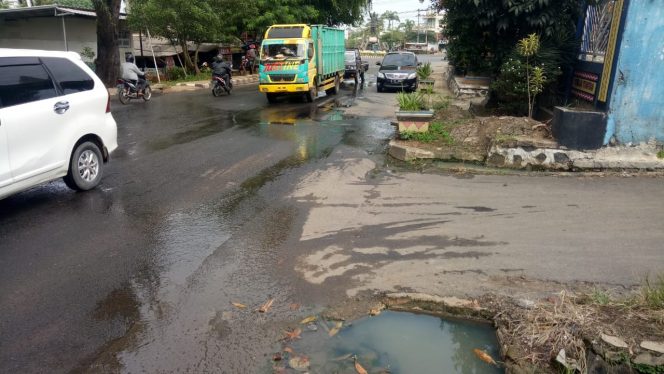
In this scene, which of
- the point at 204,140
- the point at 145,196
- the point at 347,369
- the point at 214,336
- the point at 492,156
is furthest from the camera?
the point at 204,140

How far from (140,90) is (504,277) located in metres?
15.7

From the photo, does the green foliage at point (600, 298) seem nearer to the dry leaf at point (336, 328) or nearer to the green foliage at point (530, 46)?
the dry leaf at point (336, 328)

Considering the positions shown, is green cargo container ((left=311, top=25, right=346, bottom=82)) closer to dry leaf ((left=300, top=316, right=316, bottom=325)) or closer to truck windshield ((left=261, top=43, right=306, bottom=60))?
truck windshield ((left=261, top=43, right=306, bottom=60))

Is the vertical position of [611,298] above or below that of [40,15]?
below

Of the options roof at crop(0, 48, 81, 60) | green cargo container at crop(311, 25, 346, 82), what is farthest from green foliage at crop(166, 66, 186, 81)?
roof at crop(0, 48, 81, 60)

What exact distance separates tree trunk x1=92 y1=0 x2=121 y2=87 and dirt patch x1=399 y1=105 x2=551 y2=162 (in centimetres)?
1542

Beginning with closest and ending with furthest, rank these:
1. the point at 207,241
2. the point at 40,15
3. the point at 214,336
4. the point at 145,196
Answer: the point at 214,336, the point at 207,241, the point at 145,196, the point at 40,15

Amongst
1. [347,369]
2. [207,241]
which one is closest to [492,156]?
[207,241]

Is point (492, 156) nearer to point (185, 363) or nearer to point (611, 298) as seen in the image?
point (611, 298)

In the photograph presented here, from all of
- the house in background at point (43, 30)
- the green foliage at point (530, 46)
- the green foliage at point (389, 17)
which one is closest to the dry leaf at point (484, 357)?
the green foliage at point (530, 46)

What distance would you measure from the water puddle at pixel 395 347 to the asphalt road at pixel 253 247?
0.27 m

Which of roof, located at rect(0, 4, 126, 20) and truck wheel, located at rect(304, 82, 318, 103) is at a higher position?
roof, located at rect(0, 4, 126, 20)

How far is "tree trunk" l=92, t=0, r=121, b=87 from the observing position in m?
19.2

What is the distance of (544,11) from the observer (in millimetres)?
8961
